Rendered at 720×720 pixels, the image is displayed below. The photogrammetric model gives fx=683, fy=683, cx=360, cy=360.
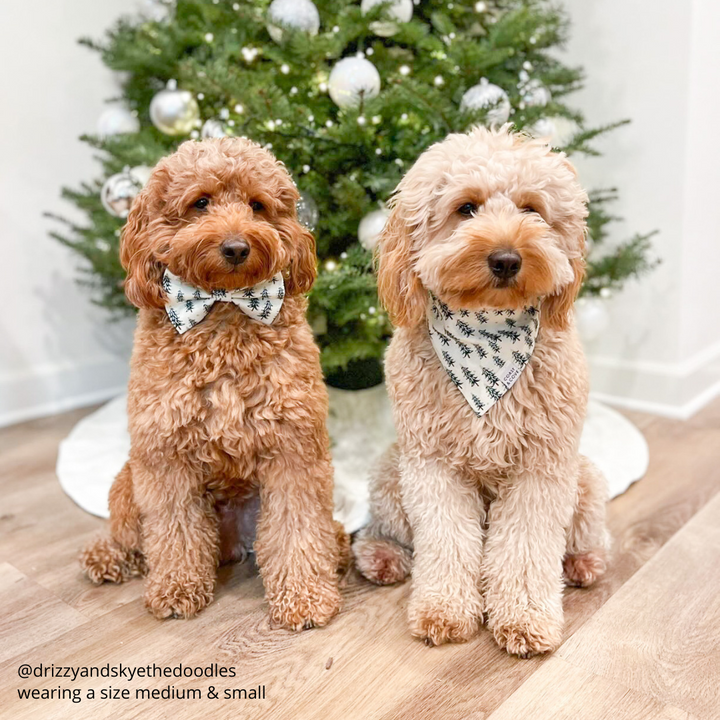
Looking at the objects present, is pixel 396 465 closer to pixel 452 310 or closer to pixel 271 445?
pixel 271 445

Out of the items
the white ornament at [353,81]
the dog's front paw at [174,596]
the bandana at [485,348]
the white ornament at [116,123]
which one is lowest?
the dog's front paw at [174,596]

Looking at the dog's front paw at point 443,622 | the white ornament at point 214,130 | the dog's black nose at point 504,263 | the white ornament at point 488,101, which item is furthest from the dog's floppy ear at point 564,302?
the white ornament at point 214,130

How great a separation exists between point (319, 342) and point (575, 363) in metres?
1.11

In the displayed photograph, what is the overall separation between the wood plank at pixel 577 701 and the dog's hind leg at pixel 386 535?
0.45 m

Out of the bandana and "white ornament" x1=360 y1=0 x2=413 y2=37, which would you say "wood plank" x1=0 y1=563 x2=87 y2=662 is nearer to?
the bandana

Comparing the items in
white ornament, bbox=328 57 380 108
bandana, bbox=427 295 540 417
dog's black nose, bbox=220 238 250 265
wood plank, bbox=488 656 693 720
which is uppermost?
white ornament, bbox=328 57 380 108

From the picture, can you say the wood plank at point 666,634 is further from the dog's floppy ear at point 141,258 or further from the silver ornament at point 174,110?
the silver ornament at point 174,110

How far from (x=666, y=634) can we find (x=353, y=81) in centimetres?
163

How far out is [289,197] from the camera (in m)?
A: 1.46

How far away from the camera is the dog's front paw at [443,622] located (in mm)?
1464

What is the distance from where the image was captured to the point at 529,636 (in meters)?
1.42

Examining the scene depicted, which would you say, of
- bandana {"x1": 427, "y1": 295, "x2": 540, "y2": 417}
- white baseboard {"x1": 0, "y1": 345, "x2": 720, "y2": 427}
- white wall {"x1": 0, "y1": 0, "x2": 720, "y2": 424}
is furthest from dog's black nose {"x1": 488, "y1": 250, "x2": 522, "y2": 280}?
white baseboard {"x1": 0, "y1": 345, "x2": 720, "y2": 427}

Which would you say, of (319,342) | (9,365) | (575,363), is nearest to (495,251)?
(575,363)

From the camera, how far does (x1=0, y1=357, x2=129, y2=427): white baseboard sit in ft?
9.89
